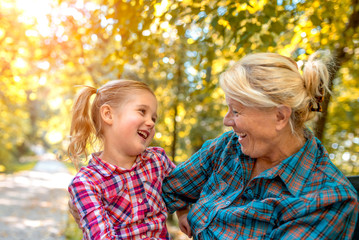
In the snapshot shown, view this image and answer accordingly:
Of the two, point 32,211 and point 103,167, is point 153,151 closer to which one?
point 103,167

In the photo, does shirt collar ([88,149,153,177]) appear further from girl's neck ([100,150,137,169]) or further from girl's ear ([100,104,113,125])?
girl's ear ([100,104,113,125])

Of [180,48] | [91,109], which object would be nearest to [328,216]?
[91,109]

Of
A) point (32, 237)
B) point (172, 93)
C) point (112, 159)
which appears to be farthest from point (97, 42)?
point (112, 159)

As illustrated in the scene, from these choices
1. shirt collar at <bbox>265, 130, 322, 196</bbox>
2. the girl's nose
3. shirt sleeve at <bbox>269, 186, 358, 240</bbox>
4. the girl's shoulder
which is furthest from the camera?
the girl's shoulder

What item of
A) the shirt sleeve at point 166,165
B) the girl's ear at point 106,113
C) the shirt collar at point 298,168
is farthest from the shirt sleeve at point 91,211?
the shirt collar at point 298,168

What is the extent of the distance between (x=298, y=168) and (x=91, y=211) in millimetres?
956

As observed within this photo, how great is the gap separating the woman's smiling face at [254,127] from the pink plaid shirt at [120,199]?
554 mm

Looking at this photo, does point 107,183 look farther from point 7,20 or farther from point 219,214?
point 7,20

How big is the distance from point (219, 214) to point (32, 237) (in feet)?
17.1

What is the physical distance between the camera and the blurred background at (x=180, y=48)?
269cm

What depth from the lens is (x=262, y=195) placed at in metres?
1.67

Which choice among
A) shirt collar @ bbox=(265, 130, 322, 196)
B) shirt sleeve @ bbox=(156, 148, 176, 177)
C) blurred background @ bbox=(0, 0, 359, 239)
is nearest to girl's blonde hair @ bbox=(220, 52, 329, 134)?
shirt collar @ bbox=(265, 130, 322, 196)

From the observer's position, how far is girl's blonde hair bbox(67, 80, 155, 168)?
197cm

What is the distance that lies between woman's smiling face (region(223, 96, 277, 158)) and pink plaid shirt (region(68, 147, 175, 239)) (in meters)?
0.55
